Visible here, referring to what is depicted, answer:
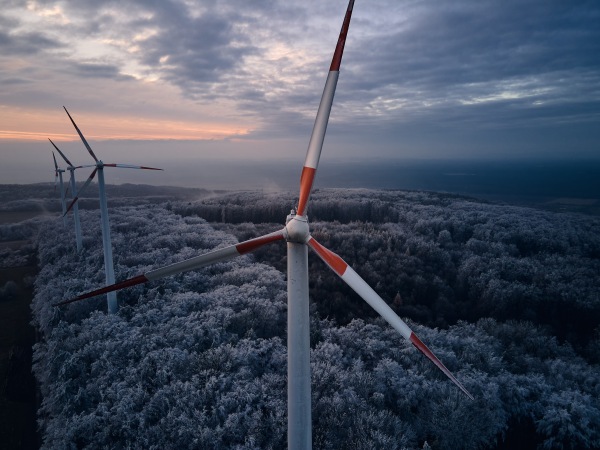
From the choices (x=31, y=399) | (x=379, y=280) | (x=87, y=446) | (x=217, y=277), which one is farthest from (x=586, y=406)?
(x=31, y=399)

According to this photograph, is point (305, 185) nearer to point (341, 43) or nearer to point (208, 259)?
point (208, 259)

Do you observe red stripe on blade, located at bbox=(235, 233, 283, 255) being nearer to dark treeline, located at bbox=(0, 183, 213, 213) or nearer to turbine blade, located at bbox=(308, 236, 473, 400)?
turbine blade, located at bbox=(308, 236, 473, 400)

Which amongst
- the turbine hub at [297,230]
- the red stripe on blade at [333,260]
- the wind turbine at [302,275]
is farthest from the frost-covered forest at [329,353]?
the turbine hub at [297,230]

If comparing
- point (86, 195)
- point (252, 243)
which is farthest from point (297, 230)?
point (86, 195)

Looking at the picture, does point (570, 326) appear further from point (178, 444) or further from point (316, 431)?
point (178, 444)

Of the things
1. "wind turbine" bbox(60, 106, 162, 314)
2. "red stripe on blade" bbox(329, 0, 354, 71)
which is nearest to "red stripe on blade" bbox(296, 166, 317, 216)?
"red stripe on blade" bbox(329, 0, 354, 71)
